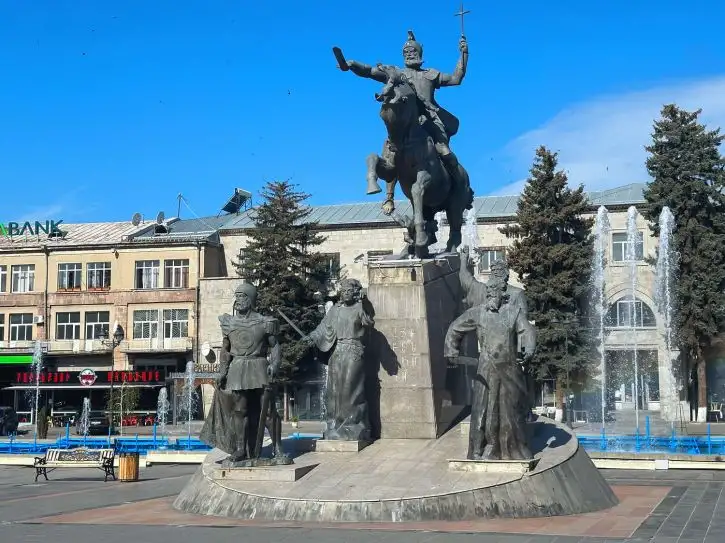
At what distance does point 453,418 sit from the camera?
13.4 meters

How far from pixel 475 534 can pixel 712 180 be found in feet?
119

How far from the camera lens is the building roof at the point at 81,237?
5419cm

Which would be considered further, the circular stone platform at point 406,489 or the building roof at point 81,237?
the building roof at point 81,237

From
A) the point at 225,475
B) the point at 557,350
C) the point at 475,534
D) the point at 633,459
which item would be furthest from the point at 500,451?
A: the point at 557,350

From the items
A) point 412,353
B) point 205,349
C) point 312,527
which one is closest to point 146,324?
point 205,349

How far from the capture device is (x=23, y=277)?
178ft

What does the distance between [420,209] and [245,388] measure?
13.4 feet

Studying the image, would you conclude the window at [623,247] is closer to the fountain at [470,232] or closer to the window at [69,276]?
the fountain at [470,232]

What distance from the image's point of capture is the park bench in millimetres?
18688

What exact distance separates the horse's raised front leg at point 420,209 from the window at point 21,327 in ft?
144

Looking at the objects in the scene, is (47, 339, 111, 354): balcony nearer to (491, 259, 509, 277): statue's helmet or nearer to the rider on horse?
the rider on horse

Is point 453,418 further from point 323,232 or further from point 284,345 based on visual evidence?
point 323,232

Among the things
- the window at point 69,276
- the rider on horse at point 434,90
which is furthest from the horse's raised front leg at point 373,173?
the window at point 69,276

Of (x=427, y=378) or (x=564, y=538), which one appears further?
(x=427, y=378)
